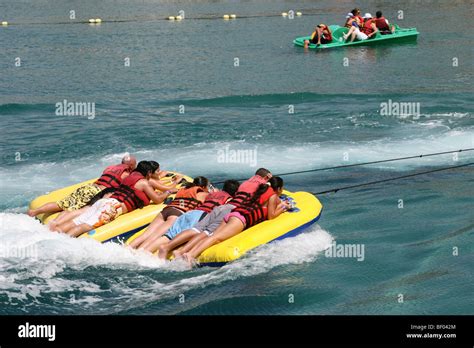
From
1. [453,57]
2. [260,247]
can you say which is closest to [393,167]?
[260,247]

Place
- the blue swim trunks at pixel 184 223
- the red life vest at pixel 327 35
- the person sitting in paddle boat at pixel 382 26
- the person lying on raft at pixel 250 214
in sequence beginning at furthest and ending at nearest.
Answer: the person sitting in paddle boat at pixel 382 26, the red life vest at pixel 327 35, the blue swim trunks at pixel 184 223, the person lying on raft at pixel 250 214

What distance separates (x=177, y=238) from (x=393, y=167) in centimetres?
647

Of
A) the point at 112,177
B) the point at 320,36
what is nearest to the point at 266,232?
the point at 112,177

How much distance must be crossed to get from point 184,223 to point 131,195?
1.26 m

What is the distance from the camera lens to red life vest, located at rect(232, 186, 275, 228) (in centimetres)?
1116

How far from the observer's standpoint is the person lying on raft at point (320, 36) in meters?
28.2

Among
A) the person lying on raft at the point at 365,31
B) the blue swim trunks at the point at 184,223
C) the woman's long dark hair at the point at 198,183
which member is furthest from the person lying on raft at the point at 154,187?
the person lying on raft at the point at 365,31

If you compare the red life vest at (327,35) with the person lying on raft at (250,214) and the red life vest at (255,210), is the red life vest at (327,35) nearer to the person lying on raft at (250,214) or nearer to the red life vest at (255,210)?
the person lying on raft at (250,214)

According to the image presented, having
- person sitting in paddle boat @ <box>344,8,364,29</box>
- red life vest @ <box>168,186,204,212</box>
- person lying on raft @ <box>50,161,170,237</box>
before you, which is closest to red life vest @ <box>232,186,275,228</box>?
red life vest @ <box>168,186,204,212</box>

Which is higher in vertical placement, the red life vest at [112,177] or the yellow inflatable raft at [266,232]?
the red life vest at [112,177]

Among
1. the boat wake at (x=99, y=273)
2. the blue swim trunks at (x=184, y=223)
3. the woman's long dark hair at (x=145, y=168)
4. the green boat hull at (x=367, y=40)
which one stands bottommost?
the boat wake at (x=99, y=273)

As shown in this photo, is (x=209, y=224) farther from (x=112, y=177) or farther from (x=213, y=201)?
(x=112, y=177)

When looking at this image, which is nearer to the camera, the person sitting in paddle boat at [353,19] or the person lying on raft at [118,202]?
the person lying on raft at [118,202]

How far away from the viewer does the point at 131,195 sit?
12133mm
